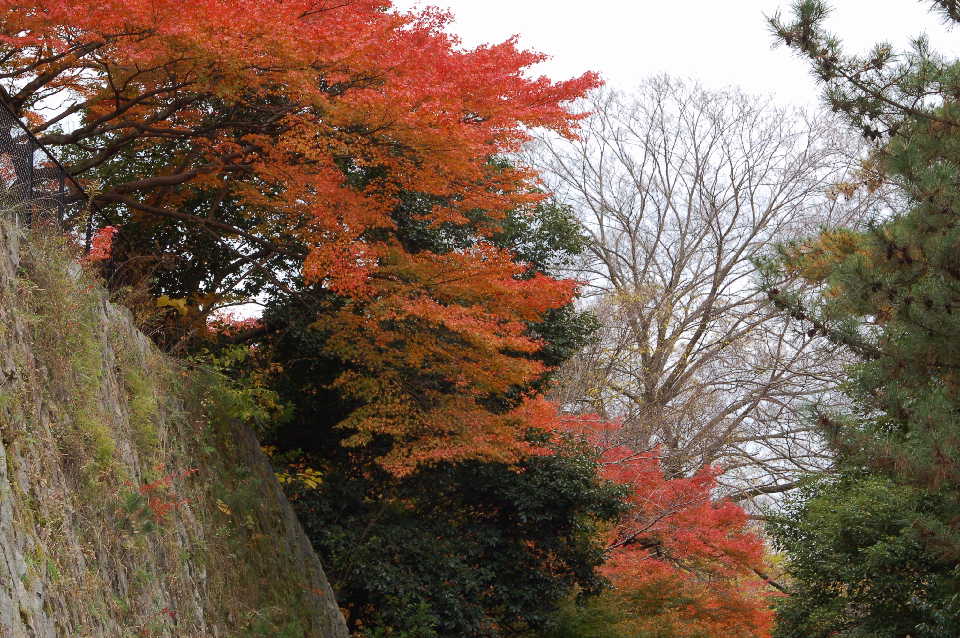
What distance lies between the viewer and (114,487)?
5945mm

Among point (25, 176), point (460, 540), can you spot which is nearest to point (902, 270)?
point (25, 176)

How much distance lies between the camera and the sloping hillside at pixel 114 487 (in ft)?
15.4

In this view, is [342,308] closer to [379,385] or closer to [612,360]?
[379,385]

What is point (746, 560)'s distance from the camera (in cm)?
1689

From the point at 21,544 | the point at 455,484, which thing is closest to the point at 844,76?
the point at 21,544

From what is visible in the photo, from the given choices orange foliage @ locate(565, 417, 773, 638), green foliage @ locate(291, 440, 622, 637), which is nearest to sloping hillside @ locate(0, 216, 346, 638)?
green foliage @ locate(291, 440, 622, 637)

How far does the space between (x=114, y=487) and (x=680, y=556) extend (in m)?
13.4

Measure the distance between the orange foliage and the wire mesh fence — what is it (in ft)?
35.3

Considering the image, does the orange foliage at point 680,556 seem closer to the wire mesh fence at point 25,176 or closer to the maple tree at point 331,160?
the maple tree at point 331,160

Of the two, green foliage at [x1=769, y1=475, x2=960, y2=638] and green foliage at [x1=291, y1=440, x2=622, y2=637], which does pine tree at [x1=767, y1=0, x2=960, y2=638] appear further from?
green foliage at [x1=291, y1=440, x2=622, y2=637]

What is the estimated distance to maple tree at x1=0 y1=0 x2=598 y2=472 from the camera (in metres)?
11.4

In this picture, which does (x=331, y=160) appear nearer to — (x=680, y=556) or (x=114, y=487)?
(x=114, y=487)

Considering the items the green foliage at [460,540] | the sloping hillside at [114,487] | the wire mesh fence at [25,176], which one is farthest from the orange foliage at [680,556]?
the wire mesh fence at [25,176]

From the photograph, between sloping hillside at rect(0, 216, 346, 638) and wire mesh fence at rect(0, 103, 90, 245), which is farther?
wire mesh fence at rect(0, 103, 90, 245)
